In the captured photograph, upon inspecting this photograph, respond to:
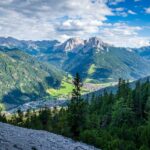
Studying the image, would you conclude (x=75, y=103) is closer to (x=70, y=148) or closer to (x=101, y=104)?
(x=70, y=148)

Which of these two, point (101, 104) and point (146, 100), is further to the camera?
point (101, 104)

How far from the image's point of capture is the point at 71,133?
93.6 metres

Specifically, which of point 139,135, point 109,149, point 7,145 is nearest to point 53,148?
point 7,145

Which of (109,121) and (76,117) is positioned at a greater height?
(76,117)

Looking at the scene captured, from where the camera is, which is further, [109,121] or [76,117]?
[109,121]

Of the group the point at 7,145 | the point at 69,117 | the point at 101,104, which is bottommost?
the point at 101,104

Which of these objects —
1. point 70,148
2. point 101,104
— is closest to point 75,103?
point 70,148

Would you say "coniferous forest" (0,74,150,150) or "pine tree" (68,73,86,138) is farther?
"pine tree" (68,73,86,138)

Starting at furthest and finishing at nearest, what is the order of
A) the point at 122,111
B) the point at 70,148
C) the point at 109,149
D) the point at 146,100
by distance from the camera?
the point at 146,100 < the point at 122,111 < the point at 109,149 < the point at 70,148

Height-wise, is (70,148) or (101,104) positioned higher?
(70,148)

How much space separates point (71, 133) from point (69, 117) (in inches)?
174

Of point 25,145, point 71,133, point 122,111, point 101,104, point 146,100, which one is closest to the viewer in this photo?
point 25,145

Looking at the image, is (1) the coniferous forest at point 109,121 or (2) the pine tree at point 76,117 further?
(2) the pine tree at point 76,117

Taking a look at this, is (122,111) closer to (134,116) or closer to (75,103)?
(134,116)
